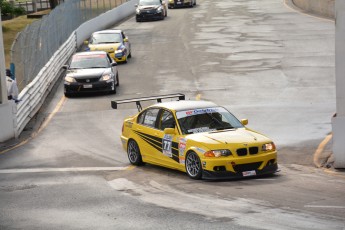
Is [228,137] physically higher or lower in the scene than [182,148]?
higher

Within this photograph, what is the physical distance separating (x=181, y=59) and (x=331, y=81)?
405 inches

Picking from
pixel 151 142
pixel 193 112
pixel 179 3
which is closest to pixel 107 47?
pixel 151 142

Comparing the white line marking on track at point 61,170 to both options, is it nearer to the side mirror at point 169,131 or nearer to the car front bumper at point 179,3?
the side mirror at point 169,131

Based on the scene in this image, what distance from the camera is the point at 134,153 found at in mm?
19688

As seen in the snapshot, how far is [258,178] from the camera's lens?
17031 millimetres

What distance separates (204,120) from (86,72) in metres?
16.3

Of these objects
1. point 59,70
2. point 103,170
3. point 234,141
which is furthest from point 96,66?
point 234,141

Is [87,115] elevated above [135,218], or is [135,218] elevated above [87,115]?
[135,218]

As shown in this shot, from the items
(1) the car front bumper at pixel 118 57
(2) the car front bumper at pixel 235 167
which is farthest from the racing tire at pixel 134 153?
(1) the car front bumper at pixel 118 57

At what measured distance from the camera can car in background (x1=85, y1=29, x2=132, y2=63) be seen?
41619 mm

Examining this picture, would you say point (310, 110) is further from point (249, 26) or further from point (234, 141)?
point (249, 26)

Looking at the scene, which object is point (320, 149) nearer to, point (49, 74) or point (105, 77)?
point (105, 77)

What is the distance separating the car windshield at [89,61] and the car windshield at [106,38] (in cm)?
712

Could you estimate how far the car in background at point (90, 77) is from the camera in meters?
33.4
